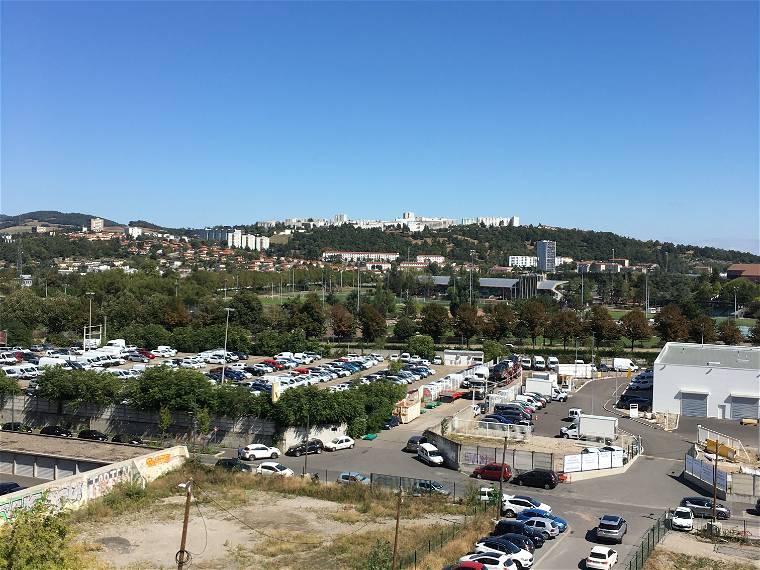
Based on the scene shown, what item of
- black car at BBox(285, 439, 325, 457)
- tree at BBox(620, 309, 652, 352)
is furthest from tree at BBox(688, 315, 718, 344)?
black car at BBox(285, 439, 325, 457)

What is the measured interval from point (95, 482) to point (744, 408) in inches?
787

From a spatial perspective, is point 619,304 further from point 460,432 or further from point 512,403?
point 460,432

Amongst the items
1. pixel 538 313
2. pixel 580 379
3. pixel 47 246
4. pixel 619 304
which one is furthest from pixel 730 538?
pixel 47 246

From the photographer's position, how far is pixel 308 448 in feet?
61.8

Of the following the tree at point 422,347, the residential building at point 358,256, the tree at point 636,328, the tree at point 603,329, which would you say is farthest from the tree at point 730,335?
the residential building at point 358,256

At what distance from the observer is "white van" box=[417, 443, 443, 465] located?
1786 centimetres

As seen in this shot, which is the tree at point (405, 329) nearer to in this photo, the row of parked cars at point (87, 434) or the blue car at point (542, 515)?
the row of parked cars at point (87, 434)

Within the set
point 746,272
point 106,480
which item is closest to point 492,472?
point 106,480

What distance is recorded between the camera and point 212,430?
66.9ft

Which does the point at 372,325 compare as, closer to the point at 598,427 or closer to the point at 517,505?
the point at 598,427

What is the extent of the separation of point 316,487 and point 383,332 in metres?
24.8

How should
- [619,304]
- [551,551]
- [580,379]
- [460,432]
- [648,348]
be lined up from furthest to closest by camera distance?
[619,304] → [648,348] → [580,379] → [460,432] → [551,551]

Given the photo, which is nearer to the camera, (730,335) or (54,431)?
(54,431)

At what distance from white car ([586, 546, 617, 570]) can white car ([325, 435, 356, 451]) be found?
8.99 meters
